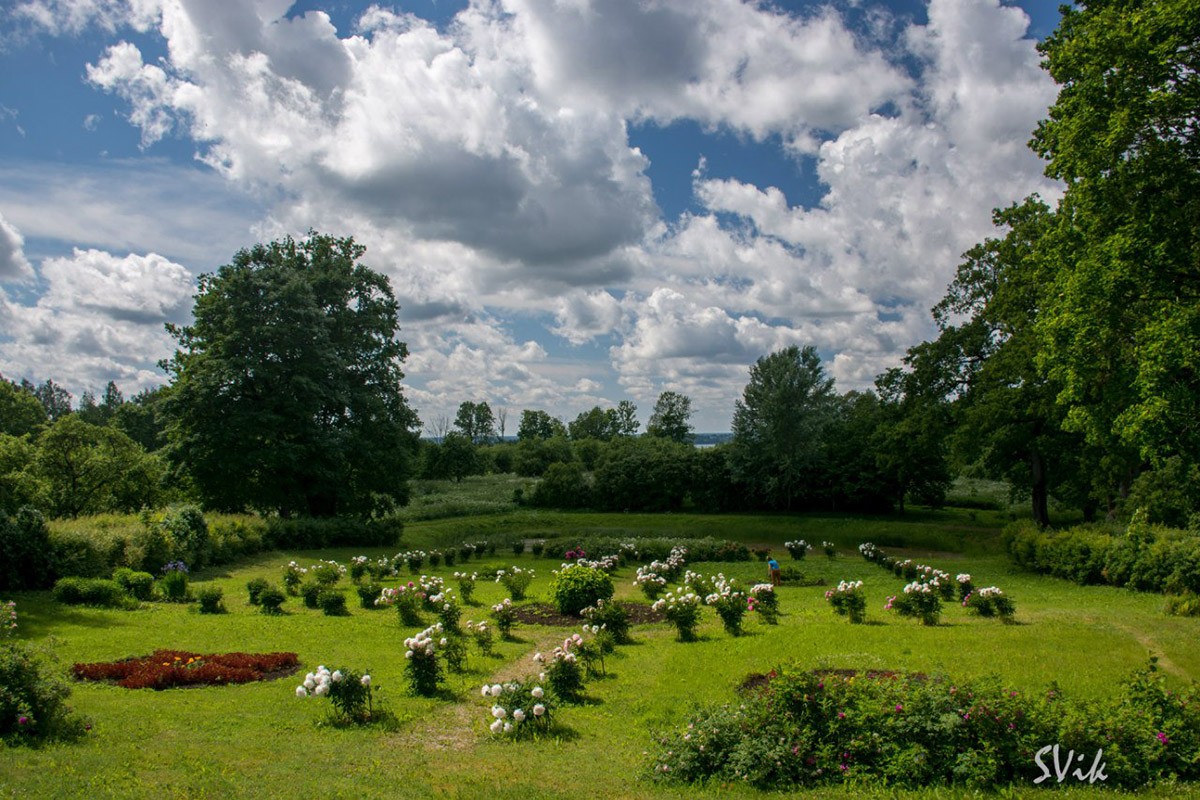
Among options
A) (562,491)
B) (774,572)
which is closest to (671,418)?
(562,491)

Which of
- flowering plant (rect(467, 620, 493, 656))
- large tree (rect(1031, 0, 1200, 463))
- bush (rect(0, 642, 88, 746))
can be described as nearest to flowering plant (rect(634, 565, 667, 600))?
flowering plant (rect(467, 620, 493, 656))

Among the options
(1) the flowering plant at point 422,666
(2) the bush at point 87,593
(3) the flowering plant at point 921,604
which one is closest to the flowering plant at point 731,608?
(3) the flowering plant at point 921,604

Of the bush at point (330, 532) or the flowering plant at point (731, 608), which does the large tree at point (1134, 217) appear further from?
Answer: the bush at point (330, 532)

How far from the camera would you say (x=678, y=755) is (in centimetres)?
784

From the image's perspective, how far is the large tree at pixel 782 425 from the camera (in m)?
52.6

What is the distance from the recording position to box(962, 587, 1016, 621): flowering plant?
50.5 ft

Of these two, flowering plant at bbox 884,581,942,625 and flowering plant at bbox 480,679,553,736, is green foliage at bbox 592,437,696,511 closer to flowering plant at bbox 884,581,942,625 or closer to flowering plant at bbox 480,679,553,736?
flowering plant at bbox 884,581,942,625

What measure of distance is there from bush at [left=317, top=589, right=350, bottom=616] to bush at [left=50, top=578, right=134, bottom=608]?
4.47 meters

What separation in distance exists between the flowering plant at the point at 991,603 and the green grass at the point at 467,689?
14.8 inches

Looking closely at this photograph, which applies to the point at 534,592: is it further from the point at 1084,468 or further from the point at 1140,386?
the point at 1084,468

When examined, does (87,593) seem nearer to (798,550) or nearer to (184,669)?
(184,669)

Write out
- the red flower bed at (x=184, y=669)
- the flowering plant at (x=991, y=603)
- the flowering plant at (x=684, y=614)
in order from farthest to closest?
the flowering plant at (x=991, y=603) → the flowering plant at (x=684, y=614) → the red flower bed at (x=184, y=669)

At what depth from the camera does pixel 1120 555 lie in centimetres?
2094

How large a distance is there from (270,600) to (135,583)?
12.7 feet
